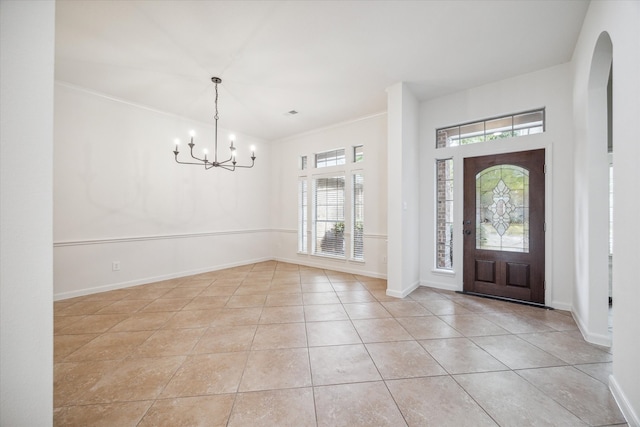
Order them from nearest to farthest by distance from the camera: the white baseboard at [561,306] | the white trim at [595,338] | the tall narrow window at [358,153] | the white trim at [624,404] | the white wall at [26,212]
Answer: the white wall at [26,212] → the white trim at [624,404] → the white trim at [595,338] → the white baseboard at [561,306] → the tall narrow window at [358,153]

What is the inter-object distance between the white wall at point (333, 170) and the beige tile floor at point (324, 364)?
5.11 feet

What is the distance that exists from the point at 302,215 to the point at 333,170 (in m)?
1.40

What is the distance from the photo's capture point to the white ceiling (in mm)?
2385

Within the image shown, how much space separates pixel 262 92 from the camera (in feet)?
13.1

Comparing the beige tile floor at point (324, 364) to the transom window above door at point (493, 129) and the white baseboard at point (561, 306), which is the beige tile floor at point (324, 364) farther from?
the transom window above door at point (493, 129)

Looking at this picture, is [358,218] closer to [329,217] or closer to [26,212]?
[329,217]

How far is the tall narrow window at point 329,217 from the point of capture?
5.57 m

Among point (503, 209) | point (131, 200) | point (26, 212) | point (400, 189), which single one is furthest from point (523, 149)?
point (131, 200)

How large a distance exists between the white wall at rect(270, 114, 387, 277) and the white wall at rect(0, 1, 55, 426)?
14.7 feet

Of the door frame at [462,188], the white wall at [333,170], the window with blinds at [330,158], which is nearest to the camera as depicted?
the door frame at [462,188]

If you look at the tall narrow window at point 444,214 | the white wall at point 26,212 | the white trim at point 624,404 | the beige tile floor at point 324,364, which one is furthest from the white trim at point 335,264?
the white wall at point 26,212

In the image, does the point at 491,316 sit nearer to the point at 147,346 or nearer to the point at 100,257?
the point at 147,346

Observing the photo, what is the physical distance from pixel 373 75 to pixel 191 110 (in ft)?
10.9

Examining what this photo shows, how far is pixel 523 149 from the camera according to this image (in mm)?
3514
